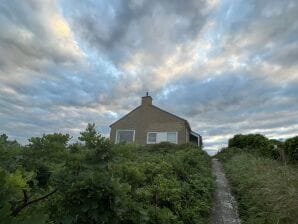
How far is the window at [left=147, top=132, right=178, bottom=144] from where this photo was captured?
2820 cm

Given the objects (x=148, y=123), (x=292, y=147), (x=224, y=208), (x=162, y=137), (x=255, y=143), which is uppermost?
(x=148, y=123)

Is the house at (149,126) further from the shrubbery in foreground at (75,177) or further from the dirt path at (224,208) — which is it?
the shrubbery in foreground at (75,177)

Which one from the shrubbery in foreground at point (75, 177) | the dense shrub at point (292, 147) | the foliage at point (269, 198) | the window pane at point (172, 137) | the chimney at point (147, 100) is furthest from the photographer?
the chimney at point (147, 100)

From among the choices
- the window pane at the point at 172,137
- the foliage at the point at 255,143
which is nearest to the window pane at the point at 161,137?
the window pane at the point at 172,137

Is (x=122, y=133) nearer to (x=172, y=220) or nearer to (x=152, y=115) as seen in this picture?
(x=152, y=115)

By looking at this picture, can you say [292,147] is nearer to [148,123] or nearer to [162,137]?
[162,137]

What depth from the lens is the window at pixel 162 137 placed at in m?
28.2

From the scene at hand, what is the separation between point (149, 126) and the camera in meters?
29.1

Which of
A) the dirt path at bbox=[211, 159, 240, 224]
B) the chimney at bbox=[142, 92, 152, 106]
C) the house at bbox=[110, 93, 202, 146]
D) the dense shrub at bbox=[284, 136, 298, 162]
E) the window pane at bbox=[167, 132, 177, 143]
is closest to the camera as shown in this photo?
the dirt path at bbox=[211, 159, 240, 224]

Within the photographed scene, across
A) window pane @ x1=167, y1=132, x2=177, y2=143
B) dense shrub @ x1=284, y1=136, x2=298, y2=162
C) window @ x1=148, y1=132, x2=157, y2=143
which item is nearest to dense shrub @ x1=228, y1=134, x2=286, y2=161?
dense shrub @ x1=284, y1=136, x2=298, y2=162

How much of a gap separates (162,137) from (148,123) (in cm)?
201

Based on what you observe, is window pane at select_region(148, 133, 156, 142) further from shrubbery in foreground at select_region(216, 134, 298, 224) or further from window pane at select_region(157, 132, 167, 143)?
shrubbery in foreground at select_region(216, 134, 298, 224)

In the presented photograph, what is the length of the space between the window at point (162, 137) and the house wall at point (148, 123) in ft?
Result: 0.95

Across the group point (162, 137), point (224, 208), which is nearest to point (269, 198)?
point (224, 208)
